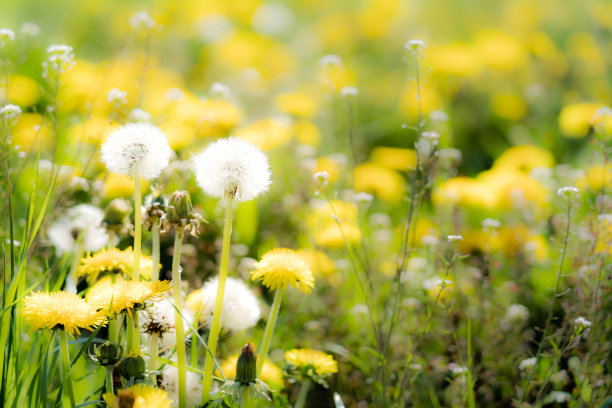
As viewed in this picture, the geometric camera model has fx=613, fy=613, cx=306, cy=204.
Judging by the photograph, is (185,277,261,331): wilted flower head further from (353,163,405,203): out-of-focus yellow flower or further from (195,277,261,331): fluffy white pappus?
(353,163,405,203): out-of-focus yellow flower

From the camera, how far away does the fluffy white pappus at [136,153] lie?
144 cm

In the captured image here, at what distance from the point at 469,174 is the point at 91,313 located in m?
3.40

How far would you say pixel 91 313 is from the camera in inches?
53.5

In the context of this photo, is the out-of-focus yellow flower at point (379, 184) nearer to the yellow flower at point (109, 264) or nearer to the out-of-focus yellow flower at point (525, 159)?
the out-of-focus yellow flower at point (525, 159)

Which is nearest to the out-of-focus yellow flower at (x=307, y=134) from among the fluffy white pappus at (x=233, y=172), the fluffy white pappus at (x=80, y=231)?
the fluffy white pappus at (x=80, y=231)

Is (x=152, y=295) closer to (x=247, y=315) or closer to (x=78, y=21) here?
(x=247, y=315)

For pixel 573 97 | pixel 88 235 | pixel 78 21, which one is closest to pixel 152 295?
pixel 88 235

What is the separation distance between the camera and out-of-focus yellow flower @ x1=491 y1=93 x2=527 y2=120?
4.92 metres

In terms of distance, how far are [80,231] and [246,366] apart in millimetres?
1067

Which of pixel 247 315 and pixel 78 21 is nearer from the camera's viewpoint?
pixel 247 315

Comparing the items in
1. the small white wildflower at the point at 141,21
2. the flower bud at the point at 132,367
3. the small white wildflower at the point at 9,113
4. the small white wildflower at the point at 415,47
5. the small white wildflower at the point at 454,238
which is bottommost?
the flower bud at the point at 132,367

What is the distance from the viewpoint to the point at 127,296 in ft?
4.36

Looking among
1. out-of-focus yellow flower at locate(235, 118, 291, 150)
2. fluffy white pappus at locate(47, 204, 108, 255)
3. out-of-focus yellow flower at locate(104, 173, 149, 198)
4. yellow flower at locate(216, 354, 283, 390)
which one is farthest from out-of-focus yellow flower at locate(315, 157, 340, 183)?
yellow flower at locate(216, 354, 283, 390)

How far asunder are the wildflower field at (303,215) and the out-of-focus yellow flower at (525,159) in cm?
2
